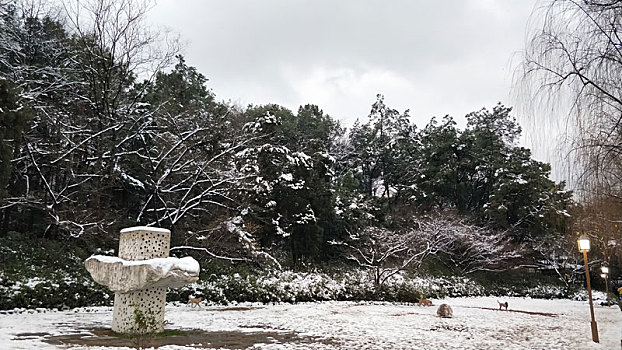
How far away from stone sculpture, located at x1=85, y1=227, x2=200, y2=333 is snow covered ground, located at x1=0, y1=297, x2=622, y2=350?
36.5 inches

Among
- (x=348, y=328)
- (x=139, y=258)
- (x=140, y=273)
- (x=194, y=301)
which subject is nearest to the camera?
(x=140, y=273)

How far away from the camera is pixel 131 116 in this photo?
15.0m

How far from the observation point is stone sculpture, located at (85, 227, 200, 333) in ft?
22.9

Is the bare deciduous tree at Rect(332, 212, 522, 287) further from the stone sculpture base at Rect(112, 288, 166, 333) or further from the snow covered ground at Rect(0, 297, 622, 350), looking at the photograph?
the stone sculpture base at Rect(112, 288, 166, 333)

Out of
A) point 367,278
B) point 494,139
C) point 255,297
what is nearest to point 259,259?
point 255,297

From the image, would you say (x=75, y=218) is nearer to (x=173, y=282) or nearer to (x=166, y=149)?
(x=166, y=149)

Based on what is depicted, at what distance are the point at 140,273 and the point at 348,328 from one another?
14.2 feet

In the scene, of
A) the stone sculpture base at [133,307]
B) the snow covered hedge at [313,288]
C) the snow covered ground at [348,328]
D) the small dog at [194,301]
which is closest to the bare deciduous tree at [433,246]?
the snow covered hedge at [313,288]

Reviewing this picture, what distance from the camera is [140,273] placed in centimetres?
696

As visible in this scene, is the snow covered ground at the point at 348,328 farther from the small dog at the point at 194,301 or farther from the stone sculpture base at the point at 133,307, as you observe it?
the stone sculpture base at the point at 133,307

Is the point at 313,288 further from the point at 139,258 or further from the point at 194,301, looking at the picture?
the point at 139,258

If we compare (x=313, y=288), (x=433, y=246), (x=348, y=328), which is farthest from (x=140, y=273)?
(x=433, y=246)

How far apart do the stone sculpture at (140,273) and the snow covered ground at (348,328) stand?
93 centimetres

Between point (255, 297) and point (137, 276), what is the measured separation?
25.5 ft
